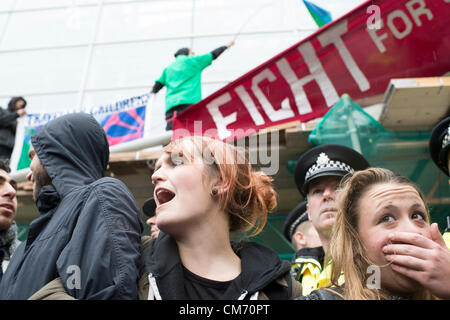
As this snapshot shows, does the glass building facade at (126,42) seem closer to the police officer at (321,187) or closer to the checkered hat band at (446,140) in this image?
the police officer at (321,187)

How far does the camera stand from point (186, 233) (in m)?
1.81

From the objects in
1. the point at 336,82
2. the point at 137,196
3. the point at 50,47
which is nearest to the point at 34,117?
the point at 137,196

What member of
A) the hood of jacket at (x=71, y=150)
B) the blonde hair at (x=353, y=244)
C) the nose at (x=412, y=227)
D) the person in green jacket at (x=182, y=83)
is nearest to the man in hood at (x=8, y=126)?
the person in green jacket at (x=182, y=83)

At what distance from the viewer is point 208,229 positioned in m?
1.83

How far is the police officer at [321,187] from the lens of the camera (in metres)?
2.65

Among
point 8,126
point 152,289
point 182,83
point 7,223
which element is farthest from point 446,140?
point 8,126

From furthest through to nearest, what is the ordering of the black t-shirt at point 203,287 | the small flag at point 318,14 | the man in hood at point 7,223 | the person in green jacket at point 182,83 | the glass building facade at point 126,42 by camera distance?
1. the glass building facade at point 126,42
2. the small flag at point 318,14
3. the person in green jacket at point 182,83
4. the man in hood at point 7,223
5. the black t-shirt at point 203,287

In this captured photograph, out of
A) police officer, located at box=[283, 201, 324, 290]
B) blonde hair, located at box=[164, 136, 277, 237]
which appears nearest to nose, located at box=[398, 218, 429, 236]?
blonde hair, located at box=[164, 136, 277, 237]

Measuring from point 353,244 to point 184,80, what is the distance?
4281mm

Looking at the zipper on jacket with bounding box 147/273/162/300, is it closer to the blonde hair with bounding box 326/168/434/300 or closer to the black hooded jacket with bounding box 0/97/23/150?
the blonde hair with bounding box 326/168/434/300

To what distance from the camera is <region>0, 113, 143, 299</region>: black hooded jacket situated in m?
1.51

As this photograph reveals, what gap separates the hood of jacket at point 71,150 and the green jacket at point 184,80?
136 inches
